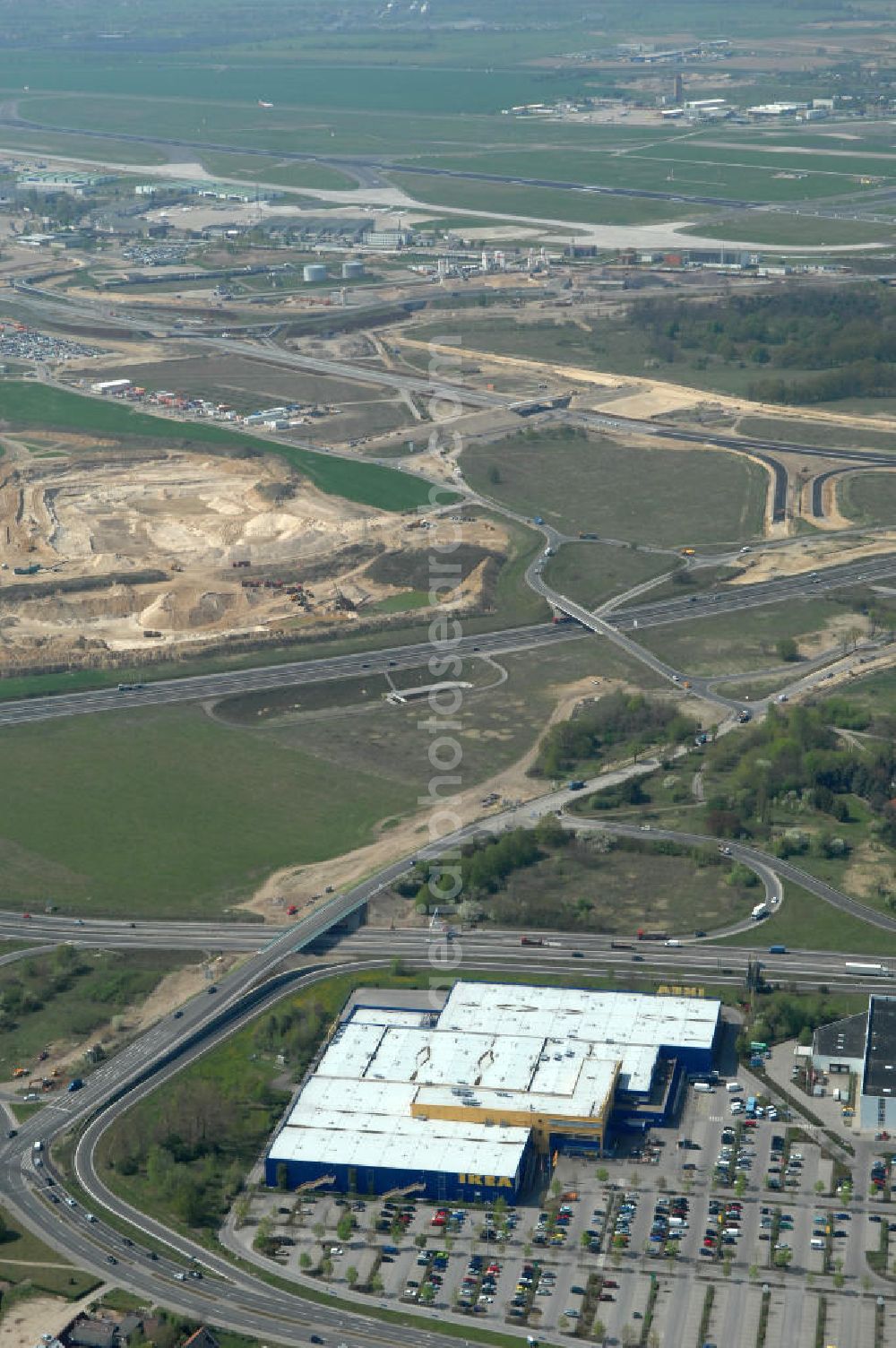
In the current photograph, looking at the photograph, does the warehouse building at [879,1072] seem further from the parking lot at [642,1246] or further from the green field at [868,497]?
the green field at [868,497]

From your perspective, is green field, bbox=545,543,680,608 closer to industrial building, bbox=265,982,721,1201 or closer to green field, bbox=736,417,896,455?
green field, bbox=736,417,896,455

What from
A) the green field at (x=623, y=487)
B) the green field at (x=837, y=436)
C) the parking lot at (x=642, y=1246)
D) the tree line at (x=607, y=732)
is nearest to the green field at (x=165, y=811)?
the tree line at (x=607, y=732)

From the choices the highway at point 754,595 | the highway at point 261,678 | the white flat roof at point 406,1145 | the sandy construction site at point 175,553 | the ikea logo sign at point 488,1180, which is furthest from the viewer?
the sandy construction site at point 175,553

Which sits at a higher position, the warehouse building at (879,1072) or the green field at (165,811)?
the warehouse building at (879,1072)

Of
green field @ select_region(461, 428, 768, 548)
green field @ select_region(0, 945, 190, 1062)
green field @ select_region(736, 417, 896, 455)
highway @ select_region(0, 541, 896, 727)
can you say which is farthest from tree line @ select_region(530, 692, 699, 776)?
green field @ select_region(736, 417, 896, 455)

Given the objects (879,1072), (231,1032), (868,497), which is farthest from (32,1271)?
(868,497)

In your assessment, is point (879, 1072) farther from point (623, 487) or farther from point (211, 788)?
point (623, 487)
